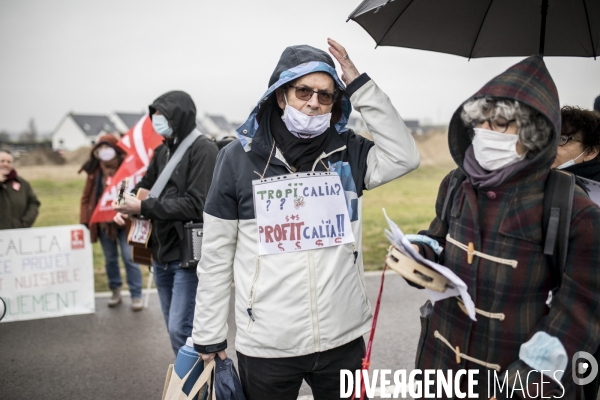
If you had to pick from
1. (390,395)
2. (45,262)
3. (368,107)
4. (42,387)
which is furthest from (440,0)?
(45,262)

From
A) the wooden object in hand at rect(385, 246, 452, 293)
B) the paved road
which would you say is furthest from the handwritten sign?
the paved road

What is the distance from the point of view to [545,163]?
1924 mm

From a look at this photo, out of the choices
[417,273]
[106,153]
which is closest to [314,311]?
[417,273]

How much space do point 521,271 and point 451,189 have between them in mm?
456

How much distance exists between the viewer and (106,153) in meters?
6.47

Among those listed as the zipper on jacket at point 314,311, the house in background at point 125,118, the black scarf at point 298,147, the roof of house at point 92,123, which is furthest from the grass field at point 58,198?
the zipper on jacket at point 314,311

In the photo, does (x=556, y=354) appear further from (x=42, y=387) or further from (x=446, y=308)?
(x=42, y=387)

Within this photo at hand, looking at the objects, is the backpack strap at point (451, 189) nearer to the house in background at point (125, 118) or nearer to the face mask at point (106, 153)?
the face mask at point (106, 153)

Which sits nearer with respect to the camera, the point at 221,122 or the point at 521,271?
the point at 521,271

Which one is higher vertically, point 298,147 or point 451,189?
point 298,147

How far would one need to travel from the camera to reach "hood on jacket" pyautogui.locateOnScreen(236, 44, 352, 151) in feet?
7.50

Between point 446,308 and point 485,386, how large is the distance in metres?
0.33

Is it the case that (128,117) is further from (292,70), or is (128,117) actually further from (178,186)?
(292,70)

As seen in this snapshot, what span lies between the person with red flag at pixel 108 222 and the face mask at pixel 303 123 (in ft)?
15.1
